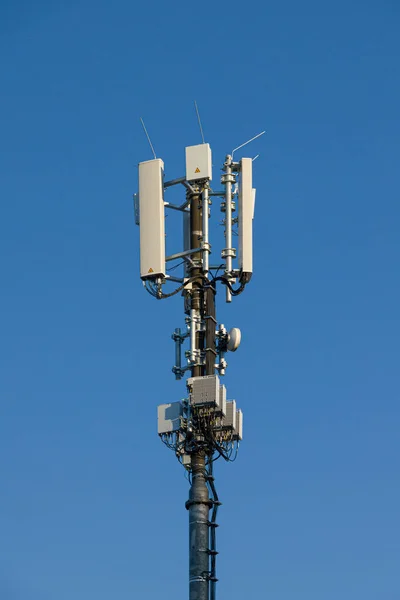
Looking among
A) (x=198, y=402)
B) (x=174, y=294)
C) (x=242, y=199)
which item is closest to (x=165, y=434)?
(x=198, y=402)

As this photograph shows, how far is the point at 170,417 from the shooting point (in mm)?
84438

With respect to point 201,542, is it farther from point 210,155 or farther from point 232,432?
point 210,155

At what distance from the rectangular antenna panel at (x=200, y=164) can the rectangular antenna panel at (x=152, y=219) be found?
170cm

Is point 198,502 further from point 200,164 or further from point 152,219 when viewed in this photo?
point 200,164

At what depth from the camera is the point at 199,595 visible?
80688mm

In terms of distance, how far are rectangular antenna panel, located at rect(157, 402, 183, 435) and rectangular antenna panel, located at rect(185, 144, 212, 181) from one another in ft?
41.7

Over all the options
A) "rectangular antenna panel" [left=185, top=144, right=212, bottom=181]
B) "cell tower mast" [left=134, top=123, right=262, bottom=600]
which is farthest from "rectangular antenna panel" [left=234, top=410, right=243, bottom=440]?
"rectangular antenna panel" [left=185, top=144, right=212, bottom=181]

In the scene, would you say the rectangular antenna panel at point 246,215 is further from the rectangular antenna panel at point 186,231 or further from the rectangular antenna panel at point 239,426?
the rectangular antenna panel at point 239,426

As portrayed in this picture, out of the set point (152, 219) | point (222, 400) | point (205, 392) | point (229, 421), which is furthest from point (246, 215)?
point (229, 421)

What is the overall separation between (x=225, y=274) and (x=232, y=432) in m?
8.75

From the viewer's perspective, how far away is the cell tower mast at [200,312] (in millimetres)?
82688

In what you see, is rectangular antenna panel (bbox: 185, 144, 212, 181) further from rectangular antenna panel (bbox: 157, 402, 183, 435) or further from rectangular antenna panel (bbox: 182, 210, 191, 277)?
rectangular antenna panel (bbox: 157, 402, 183, 435)

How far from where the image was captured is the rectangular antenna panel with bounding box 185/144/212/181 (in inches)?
3477

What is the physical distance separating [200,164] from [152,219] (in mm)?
3946
